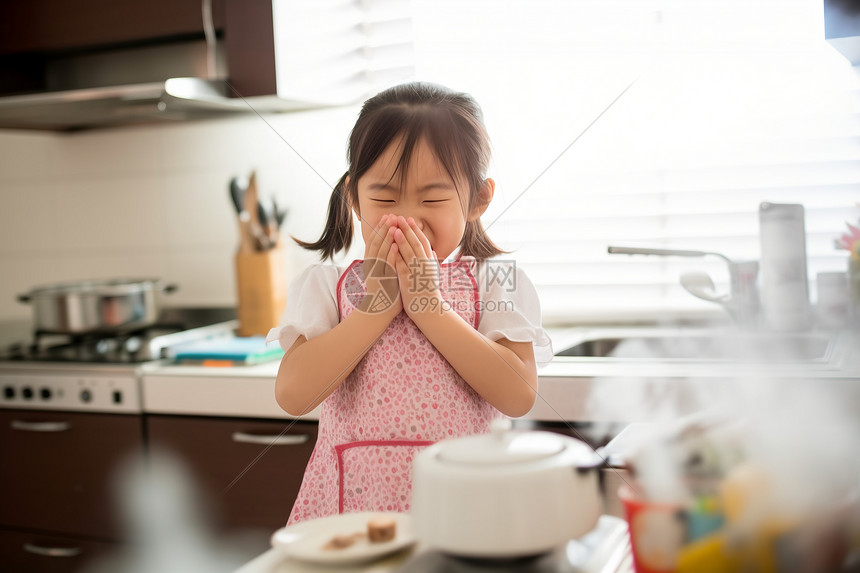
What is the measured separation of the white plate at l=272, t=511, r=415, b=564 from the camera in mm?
494

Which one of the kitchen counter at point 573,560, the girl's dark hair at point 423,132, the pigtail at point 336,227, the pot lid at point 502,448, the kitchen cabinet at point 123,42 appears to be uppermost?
the kitchen cabinet at point 123,42

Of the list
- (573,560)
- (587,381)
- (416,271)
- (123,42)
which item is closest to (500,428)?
(573,560)

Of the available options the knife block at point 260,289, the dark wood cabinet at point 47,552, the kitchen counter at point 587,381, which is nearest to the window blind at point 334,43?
the knife block at point 260,289

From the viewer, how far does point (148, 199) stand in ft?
6.99

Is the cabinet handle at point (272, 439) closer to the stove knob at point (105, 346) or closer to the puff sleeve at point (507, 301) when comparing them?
the stove knob at point (105, 346)

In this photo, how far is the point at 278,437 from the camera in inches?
57.8

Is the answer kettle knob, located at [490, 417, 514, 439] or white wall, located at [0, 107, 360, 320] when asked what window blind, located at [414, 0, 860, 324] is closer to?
kettle knob, located at [490, 417, 514, 439]

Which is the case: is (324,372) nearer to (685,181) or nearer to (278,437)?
(685,181)

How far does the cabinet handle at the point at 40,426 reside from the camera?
167 centimetres

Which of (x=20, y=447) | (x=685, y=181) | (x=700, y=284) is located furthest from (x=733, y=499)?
(x=20, y=447)

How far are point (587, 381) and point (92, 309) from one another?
46.1 inches

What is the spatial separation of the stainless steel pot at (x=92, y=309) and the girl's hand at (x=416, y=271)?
116 centimetres

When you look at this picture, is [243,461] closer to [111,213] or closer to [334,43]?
[334,43]

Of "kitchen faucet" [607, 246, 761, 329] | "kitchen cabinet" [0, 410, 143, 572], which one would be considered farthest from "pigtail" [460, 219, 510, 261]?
"kitchen cabinet" [0, 410, 143, 572]
